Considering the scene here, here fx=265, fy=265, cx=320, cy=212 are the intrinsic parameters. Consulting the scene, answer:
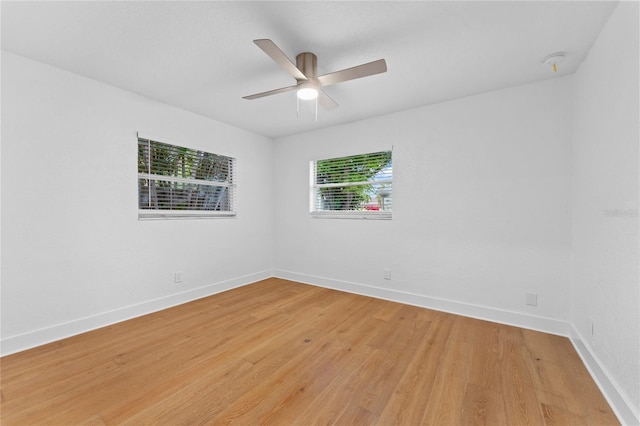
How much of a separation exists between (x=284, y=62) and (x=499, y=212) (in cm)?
256

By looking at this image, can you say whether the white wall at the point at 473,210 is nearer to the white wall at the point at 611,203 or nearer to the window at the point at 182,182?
the white wall at the point at 611,203

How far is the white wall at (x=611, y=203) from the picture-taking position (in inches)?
58.1

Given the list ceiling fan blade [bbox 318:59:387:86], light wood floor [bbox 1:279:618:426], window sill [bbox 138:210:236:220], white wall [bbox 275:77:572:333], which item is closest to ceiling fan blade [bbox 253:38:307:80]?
ceiling fan blade [bbox 318:59:387:86]

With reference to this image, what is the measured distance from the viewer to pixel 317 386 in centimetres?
176

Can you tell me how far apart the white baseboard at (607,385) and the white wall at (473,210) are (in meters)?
0.42

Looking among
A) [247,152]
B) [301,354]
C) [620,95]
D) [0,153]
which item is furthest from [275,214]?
[620,95]

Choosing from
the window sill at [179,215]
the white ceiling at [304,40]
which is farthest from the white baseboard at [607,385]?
the window sill at [179,215]

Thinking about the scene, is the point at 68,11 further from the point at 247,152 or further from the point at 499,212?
the point at 499,212

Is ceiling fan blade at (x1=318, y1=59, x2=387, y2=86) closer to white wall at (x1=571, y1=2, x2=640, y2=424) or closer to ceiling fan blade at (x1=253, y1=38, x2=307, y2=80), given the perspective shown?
ceiling fan blade at (x1=253, y1=38, x2=307, y2=80)

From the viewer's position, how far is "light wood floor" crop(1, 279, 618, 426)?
151 cm

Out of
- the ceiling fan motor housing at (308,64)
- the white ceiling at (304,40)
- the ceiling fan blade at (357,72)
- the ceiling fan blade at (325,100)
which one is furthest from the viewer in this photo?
the ceiling fan blade at (325,100)

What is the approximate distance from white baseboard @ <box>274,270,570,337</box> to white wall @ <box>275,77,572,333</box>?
13 mm

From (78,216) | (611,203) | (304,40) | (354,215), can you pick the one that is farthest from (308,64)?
(78,216)

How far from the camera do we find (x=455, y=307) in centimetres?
300
